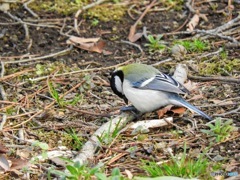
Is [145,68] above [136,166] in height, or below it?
above

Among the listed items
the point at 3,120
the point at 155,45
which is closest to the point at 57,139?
the point at 3,120

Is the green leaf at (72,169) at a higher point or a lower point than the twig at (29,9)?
lower

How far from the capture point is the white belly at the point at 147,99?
16.4 feet

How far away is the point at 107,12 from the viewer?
7.58 metres

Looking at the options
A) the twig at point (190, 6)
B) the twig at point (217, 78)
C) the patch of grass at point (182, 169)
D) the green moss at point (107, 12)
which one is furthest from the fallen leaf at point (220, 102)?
the green moss at point (107, 12)

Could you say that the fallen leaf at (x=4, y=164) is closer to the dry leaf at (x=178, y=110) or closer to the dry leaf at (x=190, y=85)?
the dry leaf at (x=178, y=110)

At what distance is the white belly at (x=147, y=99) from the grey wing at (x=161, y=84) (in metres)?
0.04

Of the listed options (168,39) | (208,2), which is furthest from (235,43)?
(208,2)

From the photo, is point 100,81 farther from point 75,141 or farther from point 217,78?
point 75,141

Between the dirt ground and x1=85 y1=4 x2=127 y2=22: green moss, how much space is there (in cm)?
4

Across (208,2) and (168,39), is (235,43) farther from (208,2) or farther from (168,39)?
(208,2)

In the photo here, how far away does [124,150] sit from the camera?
14.9 ft

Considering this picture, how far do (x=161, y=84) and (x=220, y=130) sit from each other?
70 cm

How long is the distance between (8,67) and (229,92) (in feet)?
7.69
